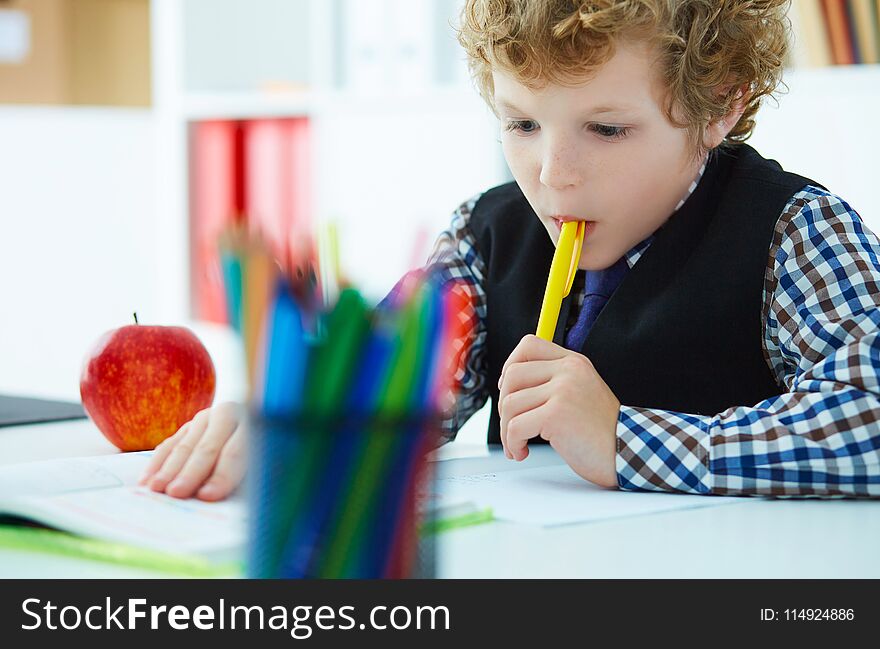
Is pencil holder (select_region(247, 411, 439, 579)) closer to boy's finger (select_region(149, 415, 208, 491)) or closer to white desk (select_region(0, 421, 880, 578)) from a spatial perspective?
white desk (select_region(0, 421, 880, 578))

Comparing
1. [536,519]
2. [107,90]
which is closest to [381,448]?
[536,519]

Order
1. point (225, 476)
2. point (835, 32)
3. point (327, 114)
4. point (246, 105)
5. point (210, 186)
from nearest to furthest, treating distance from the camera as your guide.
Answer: point (225, 476) → point (835, 32) → point (327, 114) → point (246, 105) → point (210, 186)

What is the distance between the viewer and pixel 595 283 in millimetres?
1175

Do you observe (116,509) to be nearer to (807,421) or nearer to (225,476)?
(225,476)

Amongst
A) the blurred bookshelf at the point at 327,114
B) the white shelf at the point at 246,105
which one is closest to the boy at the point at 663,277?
the blurred bookshelf at the point at 327,114

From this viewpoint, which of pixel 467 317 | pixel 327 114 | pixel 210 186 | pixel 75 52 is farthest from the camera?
pixel 75 52

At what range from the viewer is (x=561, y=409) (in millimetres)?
839

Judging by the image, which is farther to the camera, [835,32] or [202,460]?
[835,32]

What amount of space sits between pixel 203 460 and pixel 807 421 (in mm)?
459

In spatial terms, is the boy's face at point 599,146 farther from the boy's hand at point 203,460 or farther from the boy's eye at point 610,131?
the boy's hand at point 203,460

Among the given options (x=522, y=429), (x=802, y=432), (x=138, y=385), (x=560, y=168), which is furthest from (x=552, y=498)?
(x=138, y=385)

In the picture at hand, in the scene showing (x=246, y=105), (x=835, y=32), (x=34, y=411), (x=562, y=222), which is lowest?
(x=34, y=411)

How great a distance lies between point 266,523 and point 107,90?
3.36 meters

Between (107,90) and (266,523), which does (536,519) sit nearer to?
(266,523)
